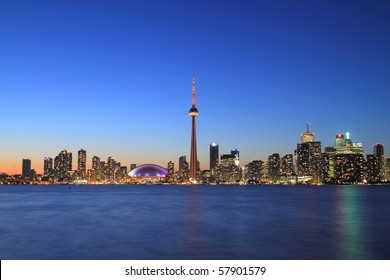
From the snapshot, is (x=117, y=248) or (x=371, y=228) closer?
(x=117, y=248)

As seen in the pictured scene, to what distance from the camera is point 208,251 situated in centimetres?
2464

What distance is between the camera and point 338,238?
30.6 meters

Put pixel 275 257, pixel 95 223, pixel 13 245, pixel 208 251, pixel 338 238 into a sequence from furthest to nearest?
pixel 95 223, pixel 338 238, pixel 13 245, pixel 208 251, pixel 275 257

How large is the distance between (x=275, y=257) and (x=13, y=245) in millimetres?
17172

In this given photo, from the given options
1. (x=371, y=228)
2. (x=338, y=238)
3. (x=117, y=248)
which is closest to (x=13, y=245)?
(x=117, y=248)

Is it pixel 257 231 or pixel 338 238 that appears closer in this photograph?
pixel 338 238

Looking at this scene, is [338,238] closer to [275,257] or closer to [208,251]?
[275,257]

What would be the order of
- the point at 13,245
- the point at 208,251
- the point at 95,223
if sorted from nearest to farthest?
1. the point at 208,251
2. the point at 13,245
3. the point at 95,223
